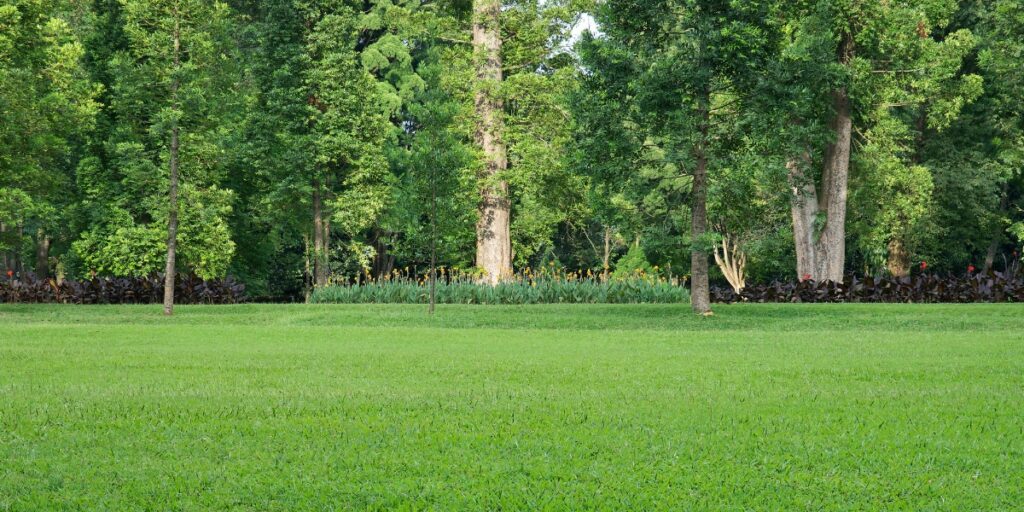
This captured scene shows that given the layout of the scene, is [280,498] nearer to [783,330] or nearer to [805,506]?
[805,506]

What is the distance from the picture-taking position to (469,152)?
31.3 m

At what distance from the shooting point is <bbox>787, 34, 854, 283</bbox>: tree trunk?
2670cm

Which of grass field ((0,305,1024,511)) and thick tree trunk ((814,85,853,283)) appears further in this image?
thick tree trunk ((814,85,853,283))

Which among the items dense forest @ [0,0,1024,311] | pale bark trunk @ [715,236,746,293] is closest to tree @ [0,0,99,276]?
dense forest @ [0,0,1024,311]

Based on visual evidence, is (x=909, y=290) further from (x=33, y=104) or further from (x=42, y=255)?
(x=42, y=255)

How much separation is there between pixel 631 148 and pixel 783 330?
4799 millimetres

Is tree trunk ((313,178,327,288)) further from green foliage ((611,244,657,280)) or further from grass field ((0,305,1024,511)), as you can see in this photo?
grass field ((0,305,1024,511))

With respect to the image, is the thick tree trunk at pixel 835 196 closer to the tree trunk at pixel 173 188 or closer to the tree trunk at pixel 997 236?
the tree trunk at pixel 997 236

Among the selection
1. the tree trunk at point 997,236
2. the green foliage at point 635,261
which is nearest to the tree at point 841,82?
the green foliage at point 635,261

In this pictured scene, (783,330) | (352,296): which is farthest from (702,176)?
(352,296)

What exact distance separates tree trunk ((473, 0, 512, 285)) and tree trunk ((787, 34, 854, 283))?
26.2ft

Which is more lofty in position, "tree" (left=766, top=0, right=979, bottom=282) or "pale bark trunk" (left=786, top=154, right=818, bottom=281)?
"tree" (left=766, top=0, right=979, bottom=282)

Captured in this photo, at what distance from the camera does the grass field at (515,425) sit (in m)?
5.83

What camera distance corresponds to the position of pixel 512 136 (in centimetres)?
3145
